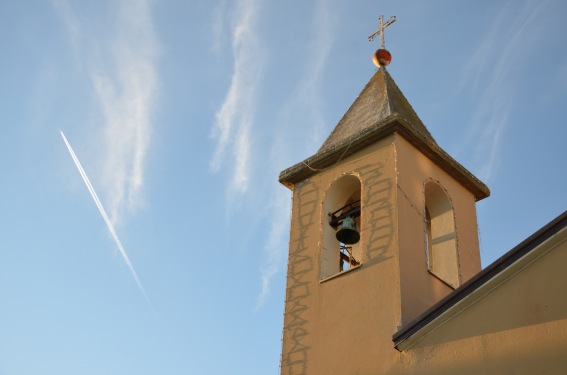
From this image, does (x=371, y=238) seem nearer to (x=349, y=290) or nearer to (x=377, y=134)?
(x=349, y=290)

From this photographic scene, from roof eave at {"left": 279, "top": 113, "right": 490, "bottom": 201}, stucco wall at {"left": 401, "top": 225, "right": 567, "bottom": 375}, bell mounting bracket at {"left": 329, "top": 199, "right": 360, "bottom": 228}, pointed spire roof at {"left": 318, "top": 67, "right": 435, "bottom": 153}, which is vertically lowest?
stucco wall at {"left": 401, "top": 225, "right": 567, "bottom": 375}

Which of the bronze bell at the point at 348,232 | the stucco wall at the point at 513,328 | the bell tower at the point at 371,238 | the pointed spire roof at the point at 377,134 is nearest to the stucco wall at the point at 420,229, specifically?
the bell tower at the point at 371,238

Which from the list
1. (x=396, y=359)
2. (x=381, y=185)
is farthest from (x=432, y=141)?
(x=396, y=359)

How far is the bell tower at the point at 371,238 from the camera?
1010 centimetres

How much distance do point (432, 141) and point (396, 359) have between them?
404 centimetres

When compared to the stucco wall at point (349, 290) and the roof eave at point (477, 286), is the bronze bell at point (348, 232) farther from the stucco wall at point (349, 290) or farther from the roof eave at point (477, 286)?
the roof eave at point (477, 286)

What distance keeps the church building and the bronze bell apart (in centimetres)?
1

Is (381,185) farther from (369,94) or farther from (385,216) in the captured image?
(369,94)

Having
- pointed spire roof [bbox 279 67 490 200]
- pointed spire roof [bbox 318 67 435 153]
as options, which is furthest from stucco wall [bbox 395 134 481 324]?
pointed spire roof [bbox 318 67 435 153]

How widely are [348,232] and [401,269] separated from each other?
4.49ft

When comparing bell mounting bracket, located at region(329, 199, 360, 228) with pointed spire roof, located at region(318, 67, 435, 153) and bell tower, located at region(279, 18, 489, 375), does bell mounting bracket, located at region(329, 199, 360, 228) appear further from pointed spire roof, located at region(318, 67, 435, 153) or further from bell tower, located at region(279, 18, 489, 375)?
pointed spire roof, located at region(318, 67, 435, 153)

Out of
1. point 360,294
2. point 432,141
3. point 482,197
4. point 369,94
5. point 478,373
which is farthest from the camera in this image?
point 369,94

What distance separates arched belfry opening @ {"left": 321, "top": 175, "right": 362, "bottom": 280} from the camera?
455 inches

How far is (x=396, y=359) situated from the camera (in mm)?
9289
